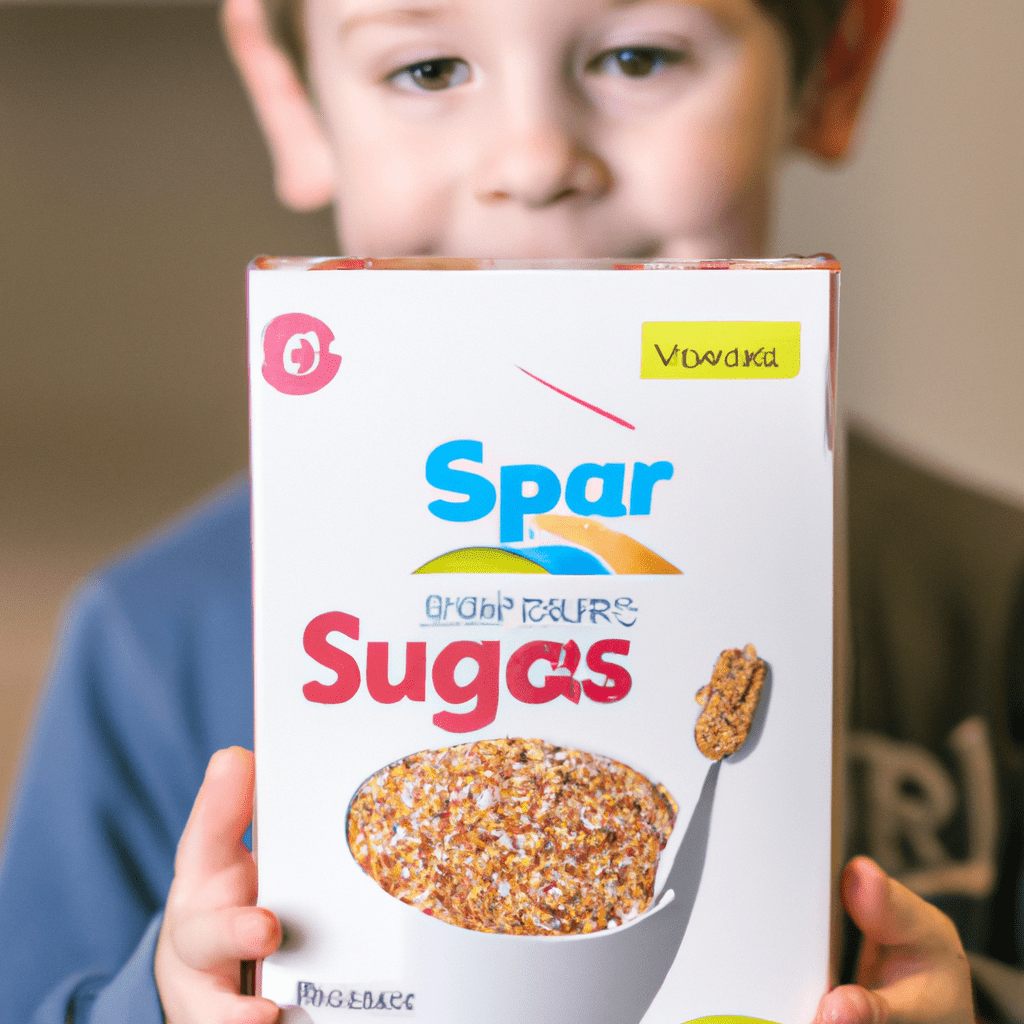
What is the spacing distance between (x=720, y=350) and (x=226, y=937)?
1.17ft

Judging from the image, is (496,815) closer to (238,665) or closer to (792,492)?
(792,492)

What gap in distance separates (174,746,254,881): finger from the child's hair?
1.82 feet

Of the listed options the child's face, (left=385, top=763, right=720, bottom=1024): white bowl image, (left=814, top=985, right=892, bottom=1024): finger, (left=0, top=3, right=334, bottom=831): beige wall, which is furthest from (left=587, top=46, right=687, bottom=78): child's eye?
(left=814, top=985, right=892, bottom=1024): finger

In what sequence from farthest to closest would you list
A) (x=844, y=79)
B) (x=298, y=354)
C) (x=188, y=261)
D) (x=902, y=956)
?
(x=188, y=261), (x=844, y=79), (x=902, y=956), (x=298, y=354)

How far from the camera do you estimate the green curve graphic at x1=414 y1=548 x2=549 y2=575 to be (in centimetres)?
43

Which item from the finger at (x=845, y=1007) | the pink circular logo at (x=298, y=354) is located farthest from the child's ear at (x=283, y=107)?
the finger at (x=845, y=1007)

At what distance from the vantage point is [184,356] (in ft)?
2.86

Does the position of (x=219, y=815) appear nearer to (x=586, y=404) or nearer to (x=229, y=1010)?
(x=229, y=1010)

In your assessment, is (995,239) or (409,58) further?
(995,239)

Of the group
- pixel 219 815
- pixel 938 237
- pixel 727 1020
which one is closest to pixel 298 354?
pixel 219 815

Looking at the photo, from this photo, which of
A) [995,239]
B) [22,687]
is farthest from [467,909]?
[995,239]

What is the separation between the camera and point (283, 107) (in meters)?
0.77

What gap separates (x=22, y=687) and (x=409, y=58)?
69cm

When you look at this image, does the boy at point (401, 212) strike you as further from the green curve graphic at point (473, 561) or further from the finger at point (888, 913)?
the green curve graphic at point (473, 561)
